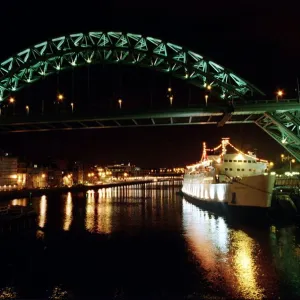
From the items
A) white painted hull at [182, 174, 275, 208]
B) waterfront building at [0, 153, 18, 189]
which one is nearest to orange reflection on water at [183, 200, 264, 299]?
white painted hull at [182, 174, 275, 208]

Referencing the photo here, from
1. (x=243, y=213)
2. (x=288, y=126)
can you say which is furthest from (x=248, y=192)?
(x=288, y=126)

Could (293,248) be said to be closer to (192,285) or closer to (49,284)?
(192,285)

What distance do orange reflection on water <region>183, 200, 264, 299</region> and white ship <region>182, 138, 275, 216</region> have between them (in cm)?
305

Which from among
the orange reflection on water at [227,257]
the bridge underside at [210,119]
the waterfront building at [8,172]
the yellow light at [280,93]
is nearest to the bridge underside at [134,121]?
the bridge underside at [210,119]

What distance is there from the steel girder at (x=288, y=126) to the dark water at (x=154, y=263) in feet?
26.4

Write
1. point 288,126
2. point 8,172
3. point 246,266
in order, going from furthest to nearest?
point 8,172 → point 288,126 → point 246,266

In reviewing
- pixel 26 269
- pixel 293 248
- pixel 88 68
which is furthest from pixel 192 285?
pixel 88 68

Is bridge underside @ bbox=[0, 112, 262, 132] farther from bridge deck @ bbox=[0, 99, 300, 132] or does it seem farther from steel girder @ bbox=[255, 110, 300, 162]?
steel girder @ bbox=[255, 110, 300, 162]

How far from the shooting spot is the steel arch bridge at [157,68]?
1211 inches

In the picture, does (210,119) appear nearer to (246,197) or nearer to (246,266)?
(246,197)

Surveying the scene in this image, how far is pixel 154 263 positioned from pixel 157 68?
23.2 meters

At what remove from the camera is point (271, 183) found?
26406 mm

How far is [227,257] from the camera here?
52.1 feet

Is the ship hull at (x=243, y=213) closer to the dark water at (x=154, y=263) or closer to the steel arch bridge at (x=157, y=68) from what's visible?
the dark water at (x=154, y=263)
